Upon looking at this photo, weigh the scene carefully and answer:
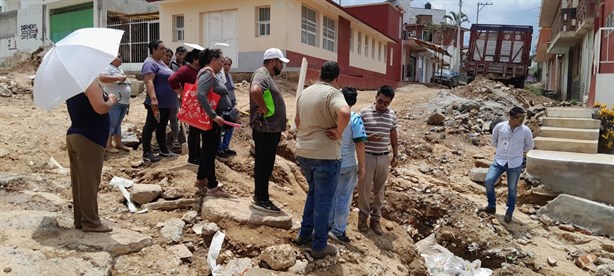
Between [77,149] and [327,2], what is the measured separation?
14832 millimetres

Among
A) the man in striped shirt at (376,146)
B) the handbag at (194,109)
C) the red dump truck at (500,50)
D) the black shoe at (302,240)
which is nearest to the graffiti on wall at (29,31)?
the red dump truck at (500,50)

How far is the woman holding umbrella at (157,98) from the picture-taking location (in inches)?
224

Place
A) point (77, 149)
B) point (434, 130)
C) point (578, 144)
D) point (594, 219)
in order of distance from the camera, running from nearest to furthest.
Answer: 1. point (77, 149)
2. point (594, 219)
3. point (578, 144)
4. point (434, 130)

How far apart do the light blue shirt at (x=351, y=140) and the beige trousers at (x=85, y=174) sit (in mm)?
2095

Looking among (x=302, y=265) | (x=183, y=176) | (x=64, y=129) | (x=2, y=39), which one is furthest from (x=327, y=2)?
(x=2, y=39)

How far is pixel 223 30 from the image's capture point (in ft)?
54.9

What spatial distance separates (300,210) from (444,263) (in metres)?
1.71

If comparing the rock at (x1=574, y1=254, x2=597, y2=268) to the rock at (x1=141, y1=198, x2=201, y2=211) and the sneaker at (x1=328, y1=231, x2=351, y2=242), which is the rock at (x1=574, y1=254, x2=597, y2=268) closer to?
the sneaker at (x1=328, y1=231, x2=351, y2=242)

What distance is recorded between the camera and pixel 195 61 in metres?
5.25

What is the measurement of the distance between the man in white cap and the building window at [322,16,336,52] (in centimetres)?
1460

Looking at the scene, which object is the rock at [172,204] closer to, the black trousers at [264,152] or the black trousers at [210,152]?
the black trousers at [210,152]

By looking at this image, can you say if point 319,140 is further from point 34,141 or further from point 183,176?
point 34,141

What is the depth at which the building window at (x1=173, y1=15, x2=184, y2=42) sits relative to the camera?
17.9 m

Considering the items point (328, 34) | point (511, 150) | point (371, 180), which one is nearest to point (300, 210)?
point (371, 180)
